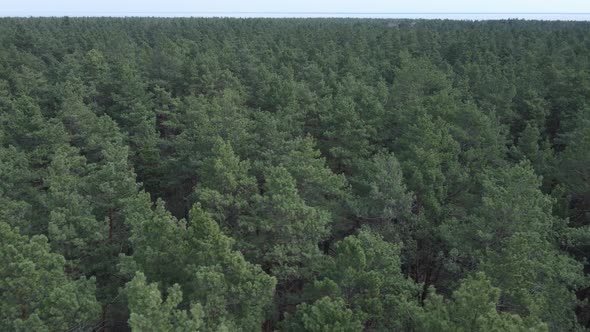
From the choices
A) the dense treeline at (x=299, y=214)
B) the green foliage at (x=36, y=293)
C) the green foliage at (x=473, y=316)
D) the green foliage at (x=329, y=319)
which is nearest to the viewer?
the green foliage at (x=473, y=316)

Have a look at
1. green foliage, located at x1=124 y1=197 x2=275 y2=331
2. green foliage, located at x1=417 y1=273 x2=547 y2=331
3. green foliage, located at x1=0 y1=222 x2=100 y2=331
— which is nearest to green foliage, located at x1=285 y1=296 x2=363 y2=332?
green foliage, located at x1=124 y1=197 x2=275 y2=331

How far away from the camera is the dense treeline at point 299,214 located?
15.1 meters

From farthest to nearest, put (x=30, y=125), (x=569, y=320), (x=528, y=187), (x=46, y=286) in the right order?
(x=30, y=125)
(x=528, y=187)
(x=569, y=320)
(x=46, y=286)

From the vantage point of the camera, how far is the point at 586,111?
32.5 meters

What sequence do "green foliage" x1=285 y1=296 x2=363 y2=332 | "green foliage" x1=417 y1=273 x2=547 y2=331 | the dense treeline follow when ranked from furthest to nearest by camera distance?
the dense treeline
"green foliage" x1=285 y1=296 x2=363 y2=332
"green foliage" x1=417 y1=273 x2=547 y2=331

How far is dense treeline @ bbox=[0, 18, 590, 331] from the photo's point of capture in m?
15.1

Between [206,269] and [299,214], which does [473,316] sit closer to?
[206,269]

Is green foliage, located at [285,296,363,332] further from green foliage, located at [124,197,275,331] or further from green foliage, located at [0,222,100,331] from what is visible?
green foliage, located at [0,222,100,331]

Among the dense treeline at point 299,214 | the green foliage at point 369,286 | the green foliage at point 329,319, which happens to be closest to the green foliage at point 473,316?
the dense treeline at point 299,214

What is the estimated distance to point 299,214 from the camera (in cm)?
1967

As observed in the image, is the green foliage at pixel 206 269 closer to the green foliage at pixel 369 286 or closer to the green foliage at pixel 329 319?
the green foliage at pixel 329 319

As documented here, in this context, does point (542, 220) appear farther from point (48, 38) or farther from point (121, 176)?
point (48, 38)

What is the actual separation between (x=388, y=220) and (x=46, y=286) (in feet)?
45.8

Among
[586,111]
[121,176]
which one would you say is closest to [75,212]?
[121,176]
